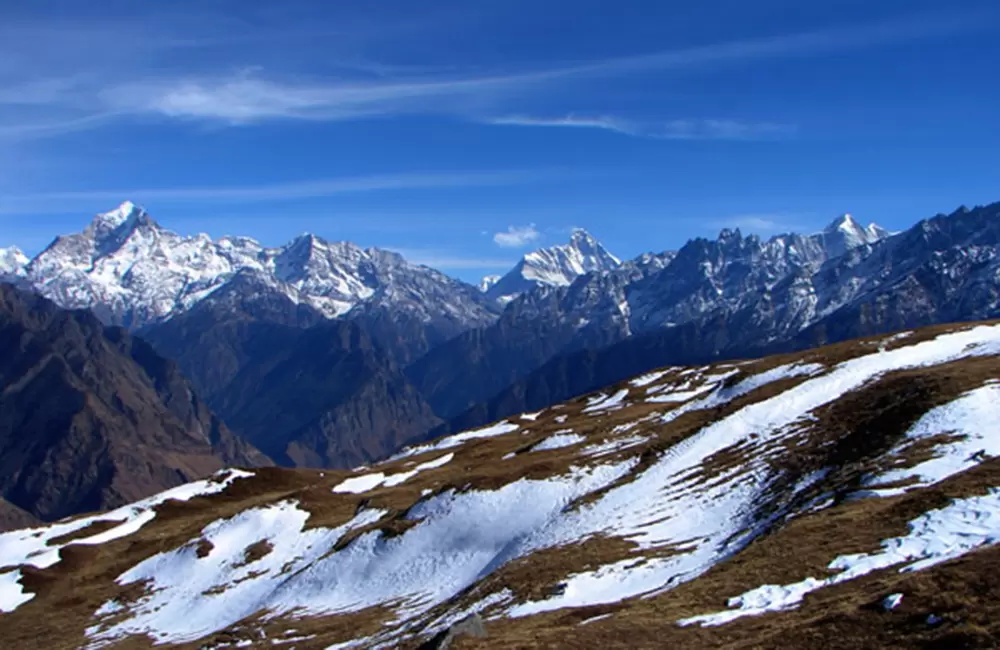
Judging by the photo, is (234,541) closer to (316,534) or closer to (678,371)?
(316,534)

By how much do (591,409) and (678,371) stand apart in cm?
2549

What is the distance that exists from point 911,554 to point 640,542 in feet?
67.1

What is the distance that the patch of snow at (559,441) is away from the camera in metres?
91.9

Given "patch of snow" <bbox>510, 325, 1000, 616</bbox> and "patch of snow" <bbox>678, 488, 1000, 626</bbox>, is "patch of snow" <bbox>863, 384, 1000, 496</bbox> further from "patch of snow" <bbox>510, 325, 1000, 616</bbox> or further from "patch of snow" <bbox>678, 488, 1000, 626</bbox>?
"patch of snow" <bbox>678, 488, 1000, 626</bbox>

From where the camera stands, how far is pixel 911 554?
28969 mm

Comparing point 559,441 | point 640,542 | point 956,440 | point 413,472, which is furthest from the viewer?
point 413,472

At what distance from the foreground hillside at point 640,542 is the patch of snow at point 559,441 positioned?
33cm

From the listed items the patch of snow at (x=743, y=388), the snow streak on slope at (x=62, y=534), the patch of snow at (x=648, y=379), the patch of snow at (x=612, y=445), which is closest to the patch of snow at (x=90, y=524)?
the snow streak on slope at (x=62, y=534)

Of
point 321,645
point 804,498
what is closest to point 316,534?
point 321,645

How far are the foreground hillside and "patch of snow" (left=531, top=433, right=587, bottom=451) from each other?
33 cm

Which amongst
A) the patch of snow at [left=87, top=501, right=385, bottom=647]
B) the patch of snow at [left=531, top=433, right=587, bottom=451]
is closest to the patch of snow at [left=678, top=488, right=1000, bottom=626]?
the patch of snow at [left=87, top=501, right=385, bottom=647]

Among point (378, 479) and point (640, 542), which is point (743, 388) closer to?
point (640, 542)

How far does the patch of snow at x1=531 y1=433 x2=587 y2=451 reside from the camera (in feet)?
301

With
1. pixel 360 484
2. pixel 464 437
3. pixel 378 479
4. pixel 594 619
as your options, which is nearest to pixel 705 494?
pixel 594 619
